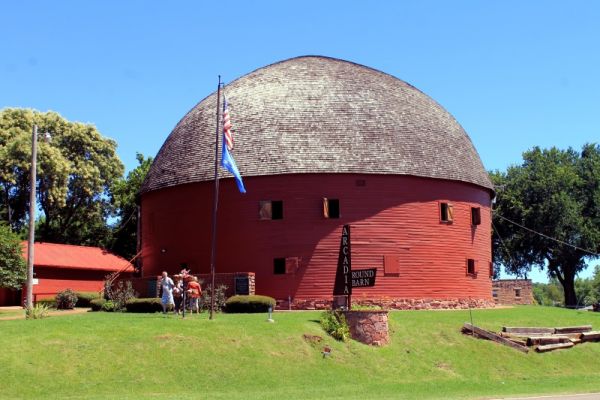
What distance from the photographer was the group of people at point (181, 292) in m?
28.8

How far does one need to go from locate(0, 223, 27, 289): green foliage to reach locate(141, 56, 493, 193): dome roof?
766cm

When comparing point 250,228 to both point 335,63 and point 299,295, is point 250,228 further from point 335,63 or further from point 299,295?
point 335,63

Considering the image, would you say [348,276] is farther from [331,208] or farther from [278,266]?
[278,266]

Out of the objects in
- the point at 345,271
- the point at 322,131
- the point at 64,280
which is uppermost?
the point at 322,131

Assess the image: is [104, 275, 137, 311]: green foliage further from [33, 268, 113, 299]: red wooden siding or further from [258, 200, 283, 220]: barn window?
[33, 268, 113, 299]: red wooden siding

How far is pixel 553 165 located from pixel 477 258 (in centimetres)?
2804

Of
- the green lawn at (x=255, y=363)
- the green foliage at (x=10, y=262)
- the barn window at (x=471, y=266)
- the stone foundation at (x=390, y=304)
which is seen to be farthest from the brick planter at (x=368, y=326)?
the green foliage at (x=10, y=262)

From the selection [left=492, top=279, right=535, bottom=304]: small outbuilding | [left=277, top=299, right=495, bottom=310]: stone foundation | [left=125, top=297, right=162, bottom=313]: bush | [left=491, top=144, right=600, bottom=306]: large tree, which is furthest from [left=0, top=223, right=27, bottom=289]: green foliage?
[left=491, top=144, right=600, bottom=306]: large tree

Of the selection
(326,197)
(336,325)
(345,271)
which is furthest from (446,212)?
(336,325)

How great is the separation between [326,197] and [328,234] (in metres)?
1.76

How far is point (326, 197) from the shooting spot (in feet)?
119

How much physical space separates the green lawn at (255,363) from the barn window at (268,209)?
7.72 metres

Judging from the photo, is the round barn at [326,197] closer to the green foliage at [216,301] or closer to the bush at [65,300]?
the green foliage at [216,301]

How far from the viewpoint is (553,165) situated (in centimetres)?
6481
